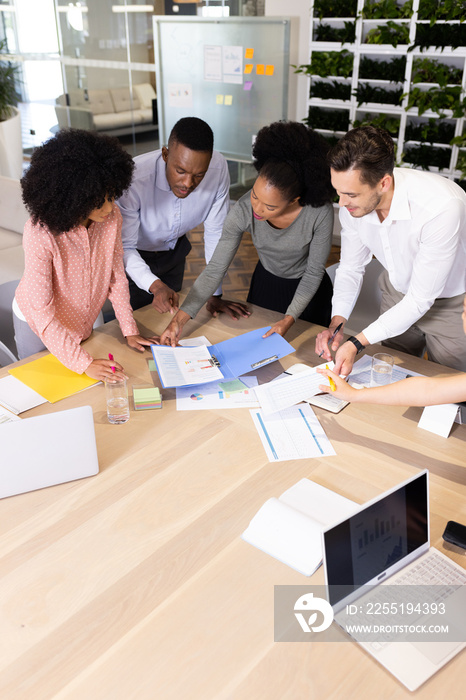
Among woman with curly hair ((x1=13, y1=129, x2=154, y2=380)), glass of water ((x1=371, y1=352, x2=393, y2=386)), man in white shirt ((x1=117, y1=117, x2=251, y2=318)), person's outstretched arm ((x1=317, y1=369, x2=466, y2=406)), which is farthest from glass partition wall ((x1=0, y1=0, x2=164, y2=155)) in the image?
person's outstretched arm ((x1=317, y1=369, x2=466, y2=406))

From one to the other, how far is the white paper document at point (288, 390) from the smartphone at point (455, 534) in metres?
0.61

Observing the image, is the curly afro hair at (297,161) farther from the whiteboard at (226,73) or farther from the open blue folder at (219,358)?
the whiteboard at (226,73)

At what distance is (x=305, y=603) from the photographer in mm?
1178

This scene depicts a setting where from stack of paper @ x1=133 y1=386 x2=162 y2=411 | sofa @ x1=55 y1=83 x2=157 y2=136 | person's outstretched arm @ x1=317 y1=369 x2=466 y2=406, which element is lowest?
stack of paper @ x1=133 y1=386 x2=162 y2=411

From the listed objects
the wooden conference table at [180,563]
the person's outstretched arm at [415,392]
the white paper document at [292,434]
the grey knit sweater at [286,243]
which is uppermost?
the grey knit sweater at [286,243]

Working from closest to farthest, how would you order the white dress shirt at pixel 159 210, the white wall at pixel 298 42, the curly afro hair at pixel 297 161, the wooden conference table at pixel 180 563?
1. the wooden conference table at pixel 180 563
2. the curly afro hair at pixel 297 161
3. the white dress shirt at pixel 159 210
4. the white wall at pixel 298 42

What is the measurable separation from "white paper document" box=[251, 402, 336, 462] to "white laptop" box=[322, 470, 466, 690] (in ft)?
1.43

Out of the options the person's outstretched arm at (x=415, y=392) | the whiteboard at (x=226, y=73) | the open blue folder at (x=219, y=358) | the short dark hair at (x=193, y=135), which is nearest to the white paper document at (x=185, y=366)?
the open blue folder at (x=219, y=358)

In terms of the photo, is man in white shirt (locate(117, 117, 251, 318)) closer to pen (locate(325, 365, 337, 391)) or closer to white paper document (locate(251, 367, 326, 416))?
white paper document (locate(251, 367, 326, 416))

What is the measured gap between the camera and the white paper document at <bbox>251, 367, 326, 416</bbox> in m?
1.81

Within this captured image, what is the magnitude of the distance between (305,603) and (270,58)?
5775mm

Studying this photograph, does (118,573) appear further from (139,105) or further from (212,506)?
(139,105)

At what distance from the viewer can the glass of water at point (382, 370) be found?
1.91m

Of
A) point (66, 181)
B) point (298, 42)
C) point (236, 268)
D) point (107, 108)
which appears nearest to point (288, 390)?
point (66, 181)
